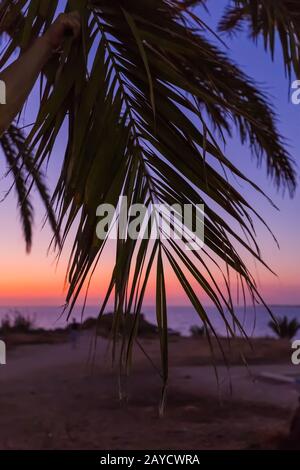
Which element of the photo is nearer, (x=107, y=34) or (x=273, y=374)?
(x=107, y=34)

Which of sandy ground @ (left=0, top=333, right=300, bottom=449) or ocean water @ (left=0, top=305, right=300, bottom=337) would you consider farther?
sandy ground @ (left=0, top=333, right=300, bottom=449)

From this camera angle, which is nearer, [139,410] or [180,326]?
[139,410]

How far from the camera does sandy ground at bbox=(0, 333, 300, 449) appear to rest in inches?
248

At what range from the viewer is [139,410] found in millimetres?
7469

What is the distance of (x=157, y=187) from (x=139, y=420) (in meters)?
5.73

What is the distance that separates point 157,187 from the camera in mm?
1767

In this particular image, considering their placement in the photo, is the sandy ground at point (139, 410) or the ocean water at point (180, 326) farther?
the sandy ground at point (139, 410)

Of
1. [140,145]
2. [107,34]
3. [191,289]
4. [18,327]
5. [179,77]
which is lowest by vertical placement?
[18,327]

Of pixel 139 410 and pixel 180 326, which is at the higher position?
pixel 139 410

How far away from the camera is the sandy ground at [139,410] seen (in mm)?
6297

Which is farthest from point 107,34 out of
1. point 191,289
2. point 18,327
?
point 18,327
